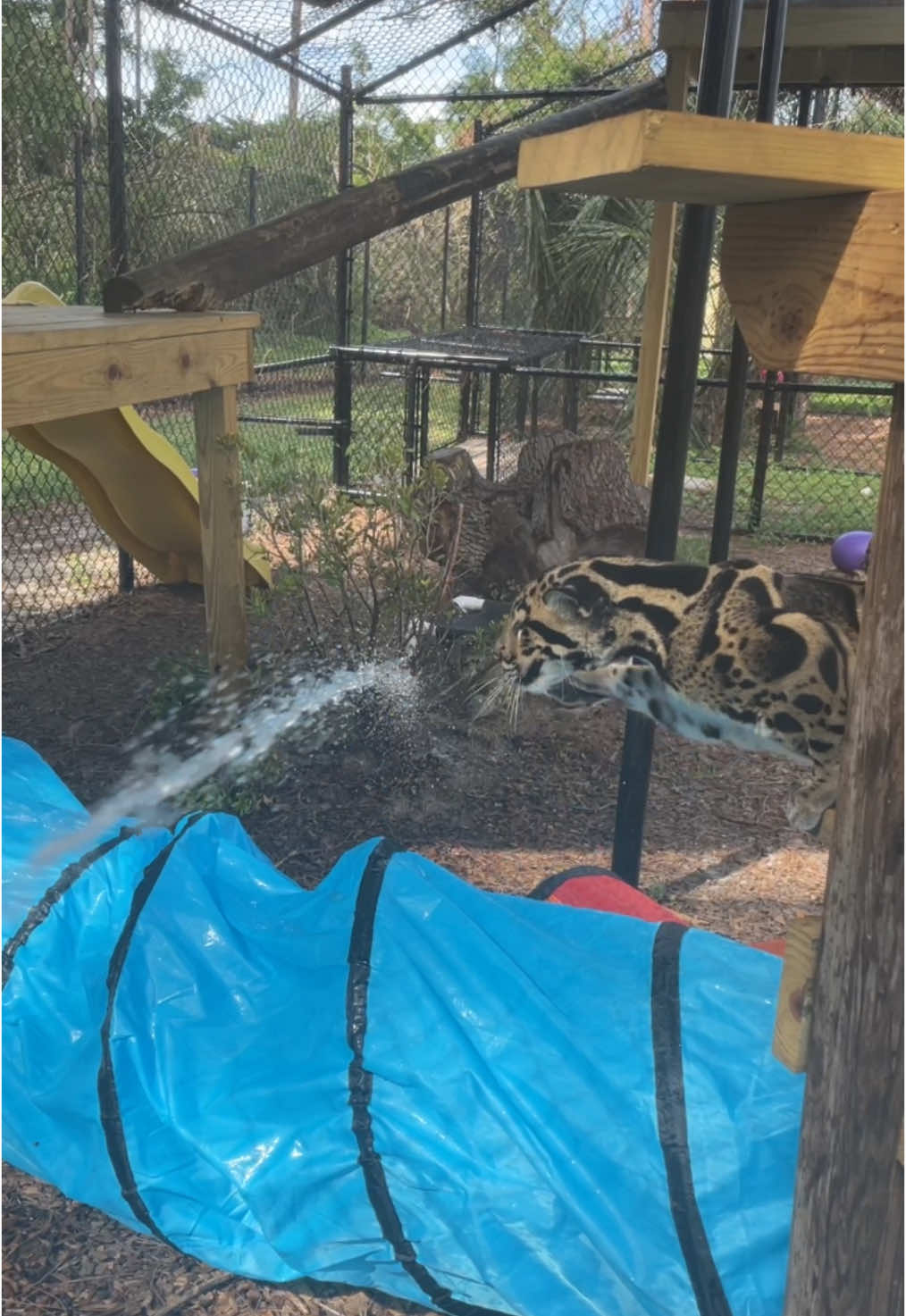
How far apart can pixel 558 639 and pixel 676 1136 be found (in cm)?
102

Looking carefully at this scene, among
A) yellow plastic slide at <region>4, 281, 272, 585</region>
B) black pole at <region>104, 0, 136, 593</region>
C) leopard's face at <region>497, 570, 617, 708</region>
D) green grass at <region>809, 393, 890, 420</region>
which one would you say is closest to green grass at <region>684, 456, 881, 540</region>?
green grass at <region>809, 393, 890, 420</region>

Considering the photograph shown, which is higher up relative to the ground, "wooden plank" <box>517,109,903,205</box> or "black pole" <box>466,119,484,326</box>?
"black pole" <box>466,119,484,326</box>

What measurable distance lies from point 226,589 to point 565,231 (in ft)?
24.7

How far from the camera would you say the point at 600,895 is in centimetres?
304

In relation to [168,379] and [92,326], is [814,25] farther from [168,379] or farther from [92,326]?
[92,326]

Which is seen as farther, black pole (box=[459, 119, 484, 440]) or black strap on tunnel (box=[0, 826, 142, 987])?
black pole (box=[459, 119, 484, 440])

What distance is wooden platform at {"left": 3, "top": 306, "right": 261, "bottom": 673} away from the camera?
3338 millimetres

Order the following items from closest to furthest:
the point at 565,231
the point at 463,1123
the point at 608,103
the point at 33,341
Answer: the point at 463,1123 → the point at 33,341 → the point at 608,103 → the point at 565,231

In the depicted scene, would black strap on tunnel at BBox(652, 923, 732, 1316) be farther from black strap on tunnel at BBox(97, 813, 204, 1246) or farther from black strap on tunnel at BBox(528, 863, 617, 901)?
black strap on tunnel at BBox(97, 813, 204, 1246)

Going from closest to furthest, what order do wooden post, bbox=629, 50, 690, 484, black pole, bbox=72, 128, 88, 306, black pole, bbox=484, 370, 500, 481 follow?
wooden post, bbox=629, 50, 690, 484, black pole, bbox=72, 128, 88, 306, black pole, bbox=484, 370, 500, 481

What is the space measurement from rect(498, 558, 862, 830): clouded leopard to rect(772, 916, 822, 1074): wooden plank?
2.89 ft

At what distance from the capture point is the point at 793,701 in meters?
2.52

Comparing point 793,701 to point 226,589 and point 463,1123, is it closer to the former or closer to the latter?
point 463,1123

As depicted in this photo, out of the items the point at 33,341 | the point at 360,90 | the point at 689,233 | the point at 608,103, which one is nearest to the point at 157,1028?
the point at 33,341
